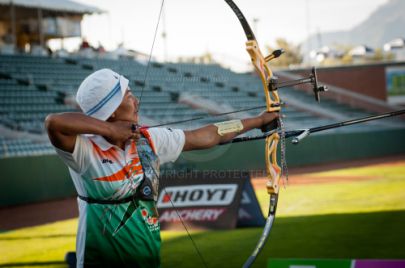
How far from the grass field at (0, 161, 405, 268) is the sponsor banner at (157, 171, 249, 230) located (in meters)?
0.19

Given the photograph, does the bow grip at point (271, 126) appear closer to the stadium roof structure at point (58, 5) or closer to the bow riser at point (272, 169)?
the bow riser at point (272, 169)

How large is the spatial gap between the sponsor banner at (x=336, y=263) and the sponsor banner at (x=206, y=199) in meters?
4.04

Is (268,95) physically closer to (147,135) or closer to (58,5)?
(147,135)

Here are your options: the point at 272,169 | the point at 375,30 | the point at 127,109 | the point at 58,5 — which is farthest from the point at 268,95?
the point at 375,30

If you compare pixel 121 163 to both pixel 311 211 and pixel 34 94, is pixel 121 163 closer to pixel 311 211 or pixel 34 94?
pixel 311 211

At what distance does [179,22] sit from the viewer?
17.0 ft

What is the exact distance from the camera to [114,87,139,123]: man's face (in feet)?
9.95

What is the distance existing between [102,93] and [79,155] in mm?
297

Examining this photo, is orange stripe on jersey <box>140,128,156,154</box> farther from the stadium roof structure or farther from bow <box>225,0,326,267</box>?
the stadium roof structure

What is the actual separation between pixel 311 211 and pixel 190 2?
20.7 feet

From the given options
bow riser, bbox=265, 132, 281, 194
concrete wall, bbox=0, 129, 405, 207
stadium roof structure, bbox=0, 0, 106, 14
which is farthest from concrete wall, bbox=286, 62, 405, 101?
bow riser, bbox=265, 132, 281, 194

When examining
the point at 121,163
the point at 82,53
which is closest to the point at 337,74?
the point at 82,53

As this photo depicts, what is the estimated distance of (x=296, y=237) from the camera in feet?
26.1

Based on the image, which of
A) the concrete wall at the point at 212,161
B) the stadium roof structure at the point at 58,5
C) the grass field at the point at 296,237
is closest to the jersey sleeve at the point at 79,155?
the grass field at the point at 296,237
